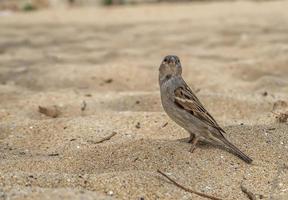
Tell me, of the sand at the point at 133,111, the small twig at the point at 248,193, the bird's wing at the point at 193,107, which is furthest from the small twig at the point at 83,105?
the small twig at the point at 248,193

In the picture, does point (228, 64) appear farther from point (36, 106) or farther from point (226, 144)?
point (226, 144)

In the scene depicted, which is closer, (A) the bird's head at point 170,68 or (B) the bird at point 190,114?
(B) the bird at point 190,114

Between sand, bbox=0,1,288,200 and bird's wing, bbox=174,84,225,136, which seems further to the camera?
bird's wing, bbox=174,84,225,136

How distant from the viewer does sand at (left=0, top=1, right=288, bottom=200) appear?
291 centimetres

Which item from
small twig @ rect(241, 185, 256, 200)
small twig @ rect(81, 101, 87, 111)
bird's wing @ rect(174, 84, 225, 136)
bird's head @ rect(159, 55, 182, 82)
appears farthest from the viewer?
small twig @ rect(81, 101, 87, 111)

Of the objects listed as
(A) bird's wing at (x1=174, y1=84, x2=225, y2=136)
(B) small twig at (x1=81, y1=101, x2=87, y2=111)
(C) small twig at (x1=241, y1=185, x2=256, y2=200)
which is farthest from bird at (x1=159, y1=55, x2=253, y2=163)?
(B) small twig at (x1=81, y1=101, x2=87, y2=111)

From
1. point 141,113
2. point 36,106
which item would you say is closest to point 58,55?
point 36,106

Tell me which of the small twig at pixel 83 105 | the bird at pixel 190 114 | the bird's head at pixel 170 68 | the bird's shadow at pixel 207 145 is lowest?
the small twig at pixel 83 105

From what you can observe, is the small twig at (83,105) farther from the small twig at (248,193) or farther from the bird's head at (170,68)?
the small twig at (248,193)

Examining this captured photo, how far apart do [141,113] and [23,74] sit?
6.68 feet

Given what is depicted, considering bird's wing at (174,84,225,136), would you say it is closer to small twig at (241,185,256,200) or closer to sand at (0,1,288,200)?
sand at (0,1,288,200)

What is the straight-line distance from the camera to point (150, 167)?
123 inches

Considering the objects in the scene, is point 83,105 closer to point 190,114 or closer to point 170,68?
point 170,68

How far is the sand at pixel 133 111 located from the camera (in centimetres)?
291
